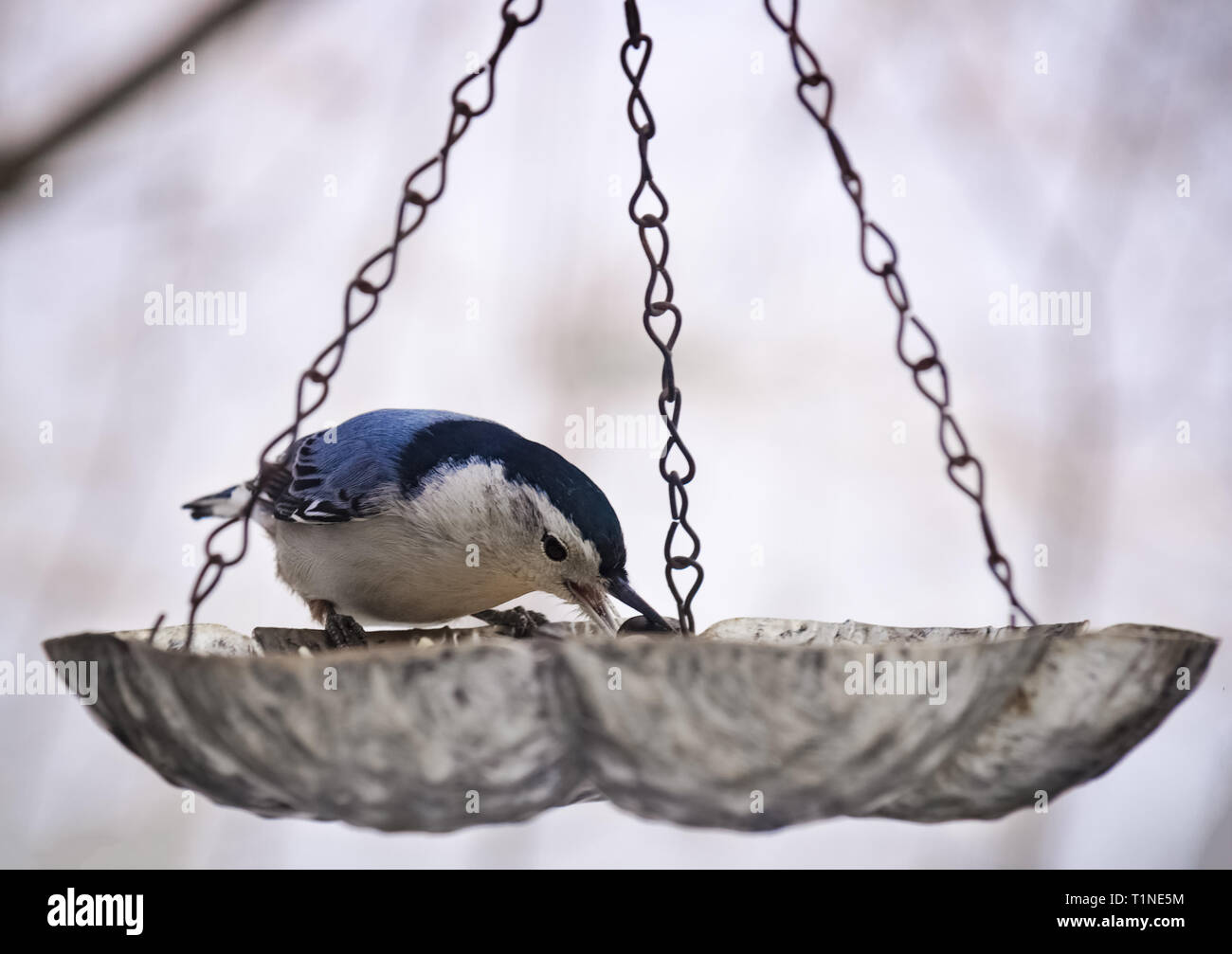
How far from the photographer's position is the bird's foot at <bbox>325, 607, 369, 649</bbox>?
2.06 meters

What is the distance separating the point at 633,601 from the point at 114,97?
114 centimetres

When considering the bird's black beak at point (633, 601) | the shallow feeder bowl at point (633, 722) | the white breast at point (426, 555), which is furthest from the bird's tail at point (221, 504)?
the shallow feeder bowl at point (633, 722)

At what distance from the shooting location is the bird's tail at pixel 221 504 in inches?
92.5

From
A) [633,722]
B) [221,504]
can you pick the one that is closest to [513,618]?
[221,504]

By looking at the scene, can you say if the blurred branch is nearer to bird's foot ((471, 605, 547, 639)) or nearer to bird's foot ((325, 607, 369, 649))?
bird's foot ((325, 607, 369, 649))

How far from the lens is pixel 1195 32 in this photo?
127 inches

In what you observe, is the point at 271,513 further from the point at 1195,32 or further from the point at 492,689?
the point at 1195,32

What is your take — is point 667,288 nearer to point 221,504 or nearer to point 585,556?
point 585,556

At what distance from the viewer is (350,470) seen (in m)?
2.23

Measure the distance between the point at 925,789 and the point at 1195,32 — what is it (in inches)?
107

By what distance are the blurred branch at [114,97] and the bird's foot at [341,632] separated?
847 mm

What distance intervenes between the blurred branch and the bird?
23.4 inches

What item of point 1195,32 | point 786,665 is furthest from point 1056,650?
point 1195,32

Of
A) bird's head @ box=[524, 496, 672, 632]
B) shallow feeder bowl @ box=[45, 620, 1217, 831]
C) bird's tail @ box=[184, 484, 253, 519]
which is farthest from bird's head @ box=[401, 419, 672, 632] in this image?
shallow feeder bowl @ box=[45, 620, 1217, 831]
